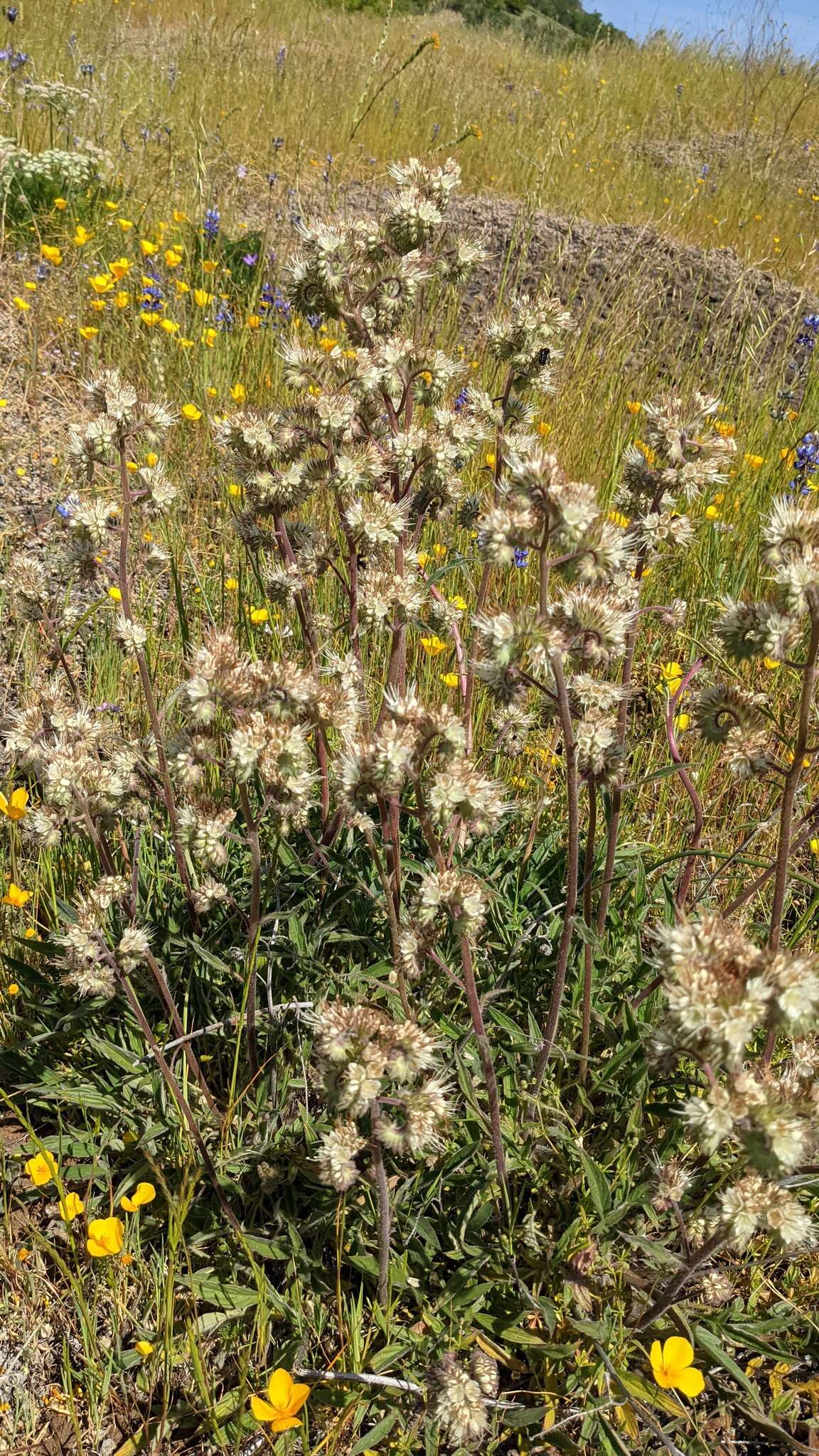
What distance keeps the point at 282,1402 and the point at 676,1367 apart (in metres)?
0.70

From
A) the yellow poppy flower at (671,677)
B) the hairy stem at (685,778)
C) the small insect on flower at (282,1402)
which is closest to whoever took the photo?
the small insect on flower at (282,1402)

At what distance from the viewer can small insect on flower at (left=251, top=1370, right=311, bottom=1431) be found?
153 cm

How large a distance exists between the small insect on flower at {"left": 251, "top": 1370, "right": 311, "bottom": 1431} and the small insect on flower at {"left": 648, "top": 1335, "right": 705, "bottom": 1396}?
0.62 metres

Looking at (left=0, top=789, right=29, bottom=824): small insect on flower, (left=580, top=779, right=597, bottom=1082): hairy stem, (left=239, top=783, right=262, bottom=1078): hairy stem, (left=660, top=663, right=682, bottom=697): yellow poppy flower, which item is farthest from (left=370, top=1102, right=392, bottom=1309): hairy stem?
(left=660, top=663, right=682, bottom=697): yellow poppy flower

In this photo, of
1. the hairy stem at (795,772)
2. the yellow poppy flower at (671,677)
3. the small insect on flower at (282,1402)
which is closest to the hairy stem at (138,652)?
the small insect on flower at (282,1402)

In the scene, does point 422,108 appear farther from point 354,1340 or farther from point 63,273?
point 354,1340

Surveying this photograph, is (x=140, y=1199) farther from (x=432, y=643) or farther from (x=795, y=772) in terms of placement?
(x=432, y=643)

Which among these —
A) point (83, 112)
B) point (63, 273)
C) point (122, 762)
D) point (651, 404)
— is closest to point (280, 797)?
point (122, 762)

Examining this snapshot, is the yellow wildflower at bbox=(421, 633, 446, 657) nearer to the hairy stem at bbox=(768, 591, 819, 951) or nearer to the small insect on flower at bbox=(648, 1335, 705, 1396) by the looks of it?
the hairy stem at bbox=(768, 591, 819, 951)

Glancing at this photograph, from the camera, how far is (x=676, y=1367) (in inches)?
64.2

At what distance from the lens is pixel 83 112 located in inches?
254

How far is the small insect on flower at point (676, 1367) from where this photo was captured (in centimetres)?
161

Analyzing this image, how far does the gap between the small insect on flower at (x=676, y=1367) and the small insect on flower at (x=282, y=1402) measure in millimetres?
623

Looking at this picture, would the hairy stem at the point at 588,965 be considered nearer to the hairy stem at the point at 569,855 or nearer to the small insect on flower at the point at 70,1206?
the hairy stem at the point at 569,855
